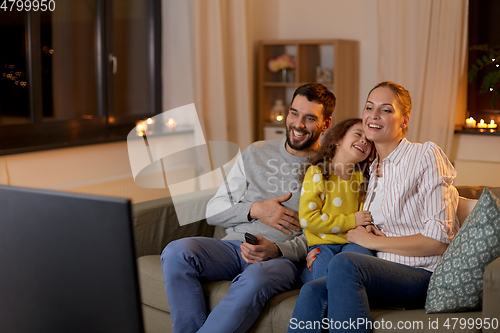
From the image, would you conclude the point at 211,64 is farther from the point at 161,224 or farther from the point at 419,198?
the point at 419,198

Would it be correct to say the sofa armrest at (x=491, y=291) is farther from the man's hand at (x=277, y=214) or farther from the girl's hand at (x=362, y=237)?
the man's hand at (x=277, y=214)

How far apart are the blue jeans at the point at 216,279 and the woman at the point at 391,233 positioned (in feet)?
0.49

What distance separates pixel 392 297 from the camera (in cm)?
151

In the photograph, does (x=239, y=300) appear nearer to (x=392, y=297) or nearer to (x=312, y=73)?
(x=392, y=297)

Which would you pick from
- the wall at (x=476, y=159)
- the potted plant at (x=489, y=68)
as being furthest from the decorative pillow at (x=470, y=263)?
the potted plant at (x=489, y=68)

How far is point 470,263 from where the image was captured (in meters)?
1.42

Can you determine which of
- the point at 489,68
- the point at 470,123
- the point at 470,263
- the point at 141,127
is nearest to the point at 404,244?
the point at 470,263

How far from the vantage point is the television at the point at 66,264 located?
2.10 feet

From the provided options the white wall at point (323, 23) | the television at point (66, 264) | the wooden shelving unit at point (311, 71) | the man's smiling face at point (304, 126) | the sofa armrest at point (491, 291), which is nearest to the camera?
the television at point (66, 264)

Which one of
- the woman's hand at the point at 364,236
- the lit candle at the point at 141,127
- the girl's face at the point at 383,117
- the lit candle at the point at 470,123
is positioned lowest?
the woman's hand at the point at 364,236

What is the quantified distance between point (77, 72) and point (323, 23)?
2.06 meters

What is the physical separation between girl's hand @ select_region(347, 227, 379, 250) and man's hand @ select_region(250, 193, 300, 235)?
25cm

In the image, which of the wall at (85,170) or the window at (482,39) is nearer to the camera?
the wall at (85,170)

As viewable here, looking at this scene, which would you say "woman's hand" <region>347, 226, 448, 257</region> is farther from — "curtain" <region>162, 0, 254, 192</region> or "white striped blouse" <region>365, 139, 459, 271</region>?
"curtain" <region>162, 0, 254, 192</region>
